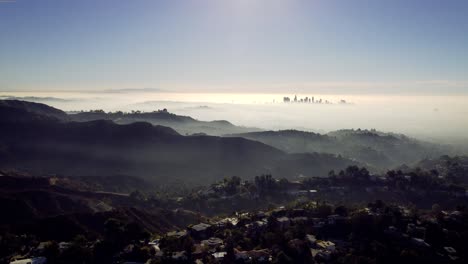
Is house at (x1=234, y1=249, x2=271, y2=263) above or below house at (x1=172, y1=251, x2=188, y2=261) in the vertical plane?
above

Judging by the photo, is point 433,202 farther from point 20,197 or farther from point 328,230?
point 20,197

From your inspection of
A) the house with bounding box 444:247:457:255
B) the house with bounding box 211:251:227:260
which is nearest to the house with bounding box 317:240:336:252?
the house with bounding box 211:251:227:260

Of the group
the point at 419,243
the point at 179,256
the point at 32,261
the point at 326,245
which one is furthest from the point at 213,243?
the point at 419,243

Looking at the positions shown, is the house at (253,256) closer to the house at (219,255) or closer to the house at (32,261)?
the house at (219,255)

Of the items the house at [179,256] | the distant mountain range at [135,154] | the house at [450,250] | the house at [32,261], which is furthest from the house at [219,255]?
the distant mountain range at [135,154]

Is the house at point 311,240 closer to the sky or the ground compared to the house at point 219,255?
closer to the sky

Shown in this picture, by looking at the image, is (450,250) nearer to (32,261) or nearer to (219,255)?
(219,255)

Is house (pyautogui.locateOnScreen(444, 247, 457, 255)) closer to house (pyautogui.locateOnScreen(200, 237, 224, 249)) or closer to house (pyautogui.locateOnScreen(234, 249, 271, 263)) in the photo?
house (pyautogui.locateOnScreen(234, 249, 271, 263))

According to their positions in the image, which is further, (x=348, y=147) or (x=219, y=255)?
(x=348, y=147)
